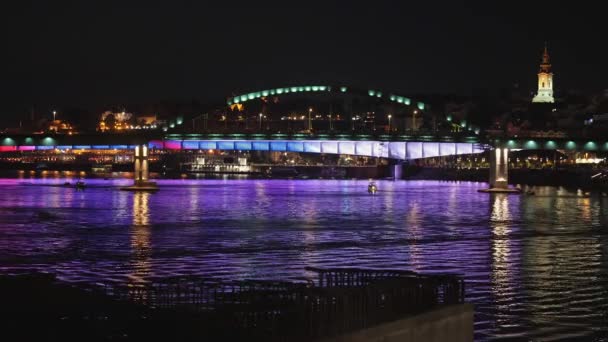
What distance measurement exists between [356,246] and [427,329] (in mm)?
30201

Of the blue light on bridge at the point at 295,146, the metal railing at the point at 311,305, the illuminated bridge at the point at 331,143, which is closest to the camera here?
the metal railing at the point at 311,305

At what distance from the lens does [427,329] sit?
17188 mm

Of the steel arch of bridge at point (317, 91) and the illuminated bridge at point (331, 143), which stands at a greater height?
the steel arch of bridge at point (317, 91)

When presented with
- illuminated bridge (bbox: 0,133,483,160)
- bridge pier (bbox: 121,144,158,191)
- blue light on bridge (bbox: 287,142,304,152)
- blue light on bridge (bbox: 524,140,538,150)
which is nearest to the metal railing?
bridge pier (bbox: 121,144,158,191)

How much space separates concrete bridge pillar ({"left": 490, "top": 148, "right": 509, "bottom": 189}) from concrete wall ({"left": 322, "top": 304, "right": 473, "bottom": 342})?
109 m

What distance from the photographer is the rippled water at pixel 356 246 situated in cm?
2853

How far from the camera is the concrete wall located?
1606cm

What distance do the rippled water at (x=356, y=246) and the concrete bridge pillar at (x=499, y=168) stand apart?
3644 centimetres

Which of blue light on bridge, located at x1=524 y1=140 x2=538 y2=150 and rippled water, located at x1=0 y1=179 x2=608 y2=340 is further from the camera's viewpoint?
blue light on bridge, located at x1=524 y1=140 x2=538 y2=150

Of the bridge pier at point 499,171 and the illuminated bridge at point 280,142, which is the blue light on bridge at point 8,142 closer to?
the illuminated bridge at point 280,142

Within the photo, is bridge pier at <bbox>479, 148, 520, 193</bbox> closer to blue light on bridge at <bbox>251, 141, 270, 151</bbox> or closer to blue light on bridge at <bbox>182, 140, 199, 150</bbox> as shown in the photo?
blue light on bridge at <bbox>251, 141, 270, 151</bbox>

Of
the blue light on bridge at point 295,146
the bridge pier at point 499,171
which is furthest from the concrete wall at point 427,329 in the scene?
the blue light on bridge at point 295,146

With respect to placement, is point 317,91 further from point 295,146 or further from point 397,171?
point 397,171

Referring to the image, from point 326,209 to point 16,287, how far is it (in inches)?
2511
